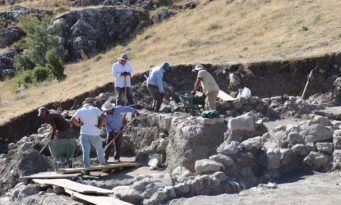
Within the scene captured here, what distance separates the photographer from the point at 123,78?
17734 millimetres

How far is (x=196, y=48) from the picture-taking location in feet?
97.8

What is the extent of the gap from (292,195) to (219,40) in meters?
20.2

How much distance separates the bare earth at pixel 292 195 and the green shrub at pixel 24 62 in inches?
1123

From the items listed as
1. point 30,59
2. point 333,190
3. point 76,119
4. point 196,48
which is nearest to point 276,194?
point 333,190

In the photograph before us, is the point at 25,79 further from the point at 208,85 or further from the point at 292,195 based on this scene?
the point at 292,195

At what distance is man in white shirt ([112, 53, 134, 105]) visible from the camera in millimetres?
17625

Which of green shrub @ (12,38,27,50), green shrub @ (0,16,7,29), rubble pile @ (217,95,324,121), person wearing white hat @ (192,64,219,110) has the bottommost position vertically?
rubble pile @ (217,95,324,121)

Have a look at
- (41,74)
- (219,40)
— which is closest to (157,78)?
(219,40)

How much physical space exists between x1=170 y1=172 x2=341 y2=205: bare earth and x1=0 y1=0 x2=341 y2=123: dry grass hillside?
31.1ft

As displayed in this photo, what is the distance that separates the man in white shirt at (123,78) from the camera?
1762 centimetres

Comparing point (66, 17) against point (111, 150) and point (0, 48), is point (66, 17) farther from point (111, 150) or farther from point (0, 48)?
point (111, 150)

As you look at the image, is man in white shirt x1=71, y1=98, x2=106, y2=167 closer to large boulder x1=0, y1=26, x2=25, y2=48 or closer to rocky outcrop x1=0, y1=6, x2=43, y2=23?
large boulder x1=0, y1=26, x2=25, y2=48

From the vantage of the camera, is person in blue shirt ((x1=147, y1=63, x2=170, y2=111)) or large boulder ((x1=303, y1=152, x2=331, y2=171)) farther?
person in blue shirt ((x1=147, y1=63, x2=170, y2=111))

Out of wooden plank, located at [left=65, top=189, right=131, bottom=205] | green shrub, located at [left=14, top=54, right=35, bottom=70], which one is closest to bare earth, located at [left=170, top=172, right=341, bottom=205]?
wooden plank, located at [left=65, top=189, right=131, bottom=205]
